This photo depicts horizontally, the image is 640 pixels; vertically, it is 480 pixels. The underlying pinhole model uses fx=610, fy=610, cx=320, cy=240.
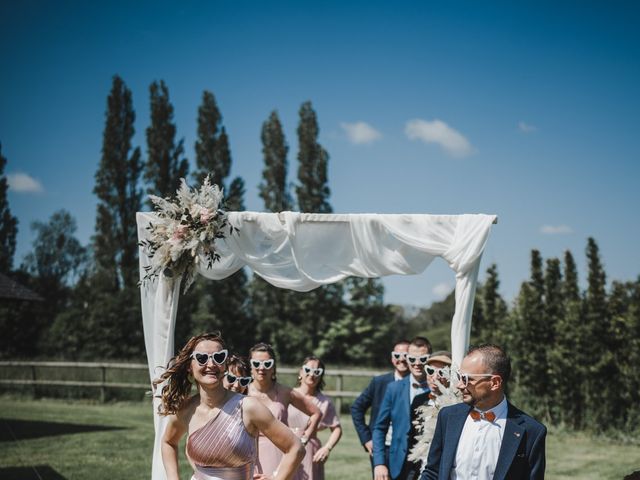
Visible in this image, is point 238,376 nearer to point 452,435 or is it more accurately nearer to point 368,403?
point 368,403

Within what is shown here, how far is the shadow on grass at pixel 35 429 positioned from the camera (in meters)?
12.2

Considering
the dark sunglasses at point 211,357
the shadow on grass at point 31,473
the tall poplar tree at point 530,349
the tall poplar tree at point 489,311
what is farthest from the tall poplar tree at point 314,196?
the dark sunglasses at point 211,357

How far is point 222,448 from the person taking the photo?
3.41 metres

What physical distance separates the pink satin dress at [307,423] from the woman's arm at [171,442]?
272 centimetres

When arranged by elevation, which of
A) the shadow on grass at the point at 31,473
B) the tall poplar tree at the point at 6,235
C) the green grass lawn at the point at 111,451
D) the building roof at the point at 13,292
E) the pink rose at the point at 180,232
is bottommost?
the green grass lawn at the point at 111,451

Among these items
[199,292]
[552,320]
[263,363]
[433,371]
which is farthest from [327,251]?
[199,292]

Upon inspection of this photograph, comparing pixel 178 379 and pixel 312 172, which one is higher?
pixel 312 172

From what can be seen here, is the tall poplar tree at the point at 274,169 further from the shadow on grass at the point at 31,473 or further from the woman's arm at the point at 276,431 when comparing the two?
Answer: the woman's arm at the point at 276,431

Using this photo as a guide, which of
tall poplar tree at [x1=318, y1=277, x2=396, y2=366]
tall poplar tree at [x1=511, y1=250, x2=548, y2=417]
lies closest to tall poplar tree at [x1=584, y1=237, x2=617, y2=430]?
tall poplar tree at [x1=511, y1=250, x2=548, y2=417]

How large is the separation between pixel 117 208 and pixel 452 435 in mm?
30617

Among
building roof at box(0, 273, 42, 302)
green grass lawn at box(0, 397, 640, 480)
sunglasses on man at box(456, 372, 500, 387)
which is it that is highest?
building roof at box(0, 273, 42, 302)

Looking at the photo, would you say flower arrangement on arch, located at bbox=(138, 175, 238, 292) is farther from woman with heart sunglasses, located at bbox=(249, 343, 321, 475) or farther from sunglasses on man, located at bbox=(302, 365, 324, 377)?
sunglasses on man, located at bbox=(302, 365, 324, 377)

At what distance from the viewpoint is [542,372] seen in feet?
50.2

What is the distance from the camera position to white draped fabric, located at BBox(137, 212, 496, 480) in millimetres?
6625
